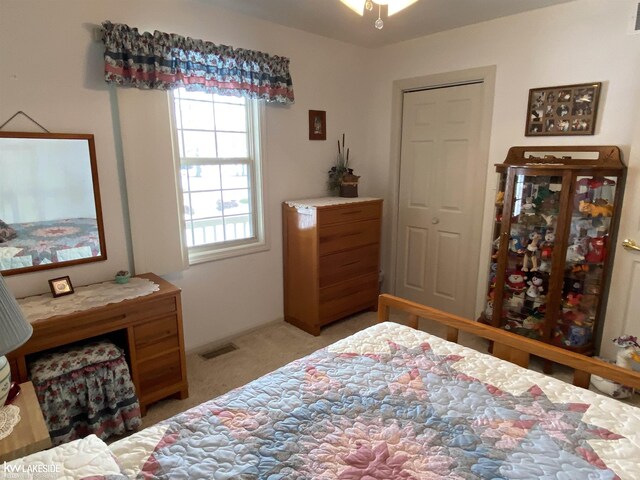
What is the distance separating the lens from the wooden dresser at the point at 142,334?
1.90 metres

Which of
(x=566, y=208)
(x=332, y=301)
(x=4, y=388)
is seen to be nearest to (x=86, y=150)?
(x=4, y=388)

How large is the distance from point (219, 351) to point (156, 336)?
33.0 inches

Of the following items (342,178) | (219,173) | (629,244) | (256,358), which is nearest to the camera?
(629,244)

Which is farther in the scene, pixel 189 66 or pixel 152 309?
pixel 189 66

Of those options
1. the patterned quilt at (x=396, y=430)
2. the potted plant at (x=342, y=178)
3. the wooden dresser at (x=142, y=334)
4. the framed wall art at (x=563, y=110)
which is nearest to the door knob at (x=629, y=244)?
the framed wall art at (x=563, y=110)

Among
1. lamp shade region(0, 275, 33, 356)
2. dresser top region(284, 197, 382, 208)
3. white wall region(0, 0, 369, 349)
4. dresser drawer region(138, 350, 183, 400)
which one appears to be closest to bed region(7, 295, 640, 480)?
lamp shade region(0, 275, 33, 356)

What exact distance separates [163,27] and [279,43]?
924mm

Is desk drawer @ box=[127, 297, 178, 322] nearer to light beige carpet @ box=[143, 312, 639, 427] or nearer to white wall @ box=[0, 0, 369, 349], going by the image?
white wall @ box=[0, 0, 369, 349]

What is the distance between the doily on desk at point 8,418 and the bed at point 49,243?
3.02ft

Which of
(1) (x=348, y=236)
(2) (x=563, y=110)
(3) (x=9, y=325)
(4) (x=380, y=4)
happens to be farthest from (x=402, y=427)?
(2) (x=563, y=110)

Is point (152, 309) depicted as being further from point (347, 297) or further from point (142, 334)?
point (347, 297)

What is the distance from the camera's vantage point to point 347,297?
11.3 feet

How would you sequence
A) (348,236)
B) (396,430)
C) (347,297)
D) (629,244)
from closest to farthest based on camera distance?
(396,430)
(629,244)
(348,236)
(347,297)

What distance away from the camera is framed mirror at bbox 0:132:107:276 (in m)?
2.02
